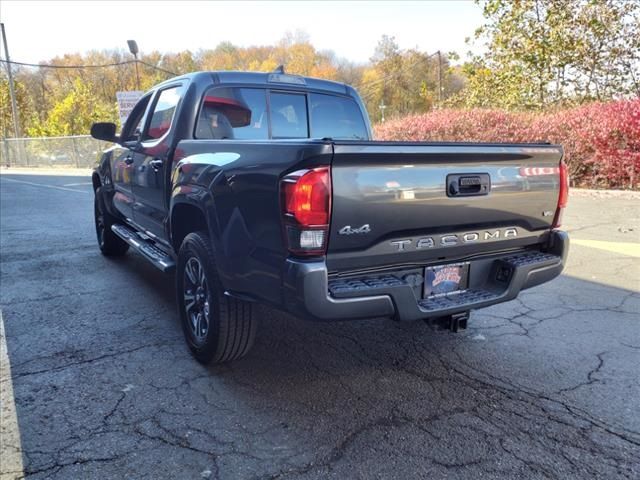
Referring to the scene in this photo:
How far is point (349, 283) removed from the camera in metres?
2.61

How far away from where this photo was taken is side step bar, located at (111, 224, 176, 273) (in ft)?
13.0

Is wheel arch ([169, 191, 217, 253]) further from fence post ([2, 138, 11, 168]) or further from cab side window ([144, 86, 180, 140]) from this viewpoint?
fence post ([2, 138, 11, 168])

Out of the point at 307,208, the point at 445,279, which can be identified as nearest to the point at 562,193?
the point at 445,279

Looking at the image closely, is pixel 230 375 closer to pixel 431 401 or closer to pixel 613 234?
pixel 431 401

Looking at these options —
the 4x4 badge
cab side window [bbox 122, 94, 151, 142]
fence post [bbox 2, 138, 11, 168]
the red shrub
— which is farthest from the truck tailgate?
fence post [bbox 2, 138, 11, 168]

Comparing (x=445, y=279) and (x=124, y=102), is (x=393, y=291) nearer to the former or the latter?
(x=445, y=279)

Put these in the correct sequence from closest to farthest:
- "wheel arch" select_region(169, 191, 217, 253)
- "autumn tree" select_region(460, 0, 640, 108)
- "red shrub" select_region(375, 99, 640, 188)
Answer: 1. "wheel arch" select_region(169, 191, 217, 253)
2. "red shrub" select_region(375, 99, 640, 188)
3. "autumn tree" select_region(460, 0, 640, 108)

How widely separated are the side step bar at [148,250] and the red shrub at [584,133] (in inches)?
406

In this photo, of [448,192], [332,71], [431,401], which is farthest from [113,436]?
[332,71]

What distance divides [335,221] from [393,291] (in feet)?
1.59

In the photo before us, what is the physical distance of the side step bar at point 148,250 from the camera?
398 centimetres

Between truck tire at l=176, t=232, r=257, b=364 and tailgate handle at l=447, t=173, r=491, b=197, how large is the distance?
1.40 m

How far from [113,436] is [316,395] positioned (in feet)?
3.66

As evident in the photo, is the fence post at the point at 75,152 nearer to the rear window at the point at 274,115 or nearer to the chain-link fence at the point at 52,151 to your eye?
the chain-link fence at the point at 52,151
